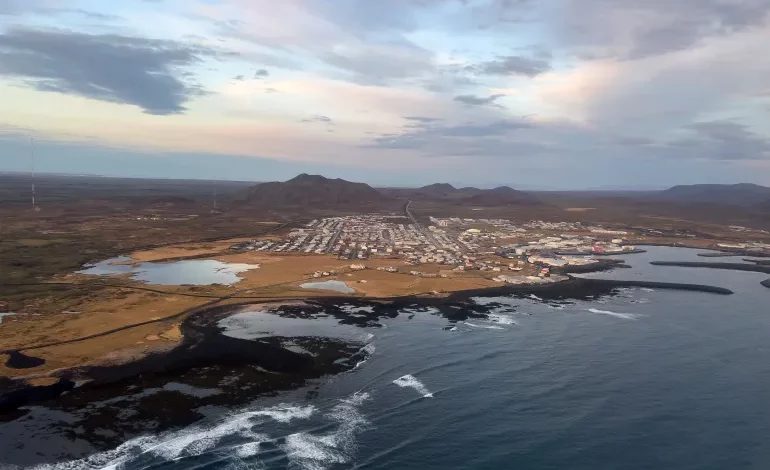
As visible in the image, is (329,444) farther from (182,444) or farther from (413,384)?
(413,384)

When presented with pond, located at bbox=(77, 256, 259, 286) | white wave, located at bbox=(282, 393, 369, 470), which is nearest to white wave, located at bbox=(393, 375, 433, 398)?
white wave, located at bbox=(282, 393, 369, 470)

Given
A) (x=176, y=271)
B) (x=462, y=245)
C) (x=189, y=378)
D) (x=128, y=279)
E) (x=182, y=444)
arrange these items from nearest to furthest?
(x=182, y=444) < (x=189, y=378) < (x=128, y=279) < (x=176, y=271) < (x=462, y=245)

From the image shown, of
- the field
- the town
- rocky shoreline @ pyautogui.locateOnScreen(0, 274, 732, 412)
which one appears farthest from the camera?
the town

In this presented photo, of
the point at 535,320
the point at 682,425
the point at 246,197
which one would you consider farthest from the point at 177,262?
the point at 246,197

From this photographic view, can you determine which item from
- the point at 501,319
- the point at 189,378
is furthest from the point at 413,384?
the point at 501,319

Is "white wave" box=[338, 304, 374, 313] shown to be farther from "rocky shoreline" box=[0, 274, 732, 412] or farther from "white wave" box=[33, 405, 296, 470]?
"white wave" box=[33, 405, 296, 470]
